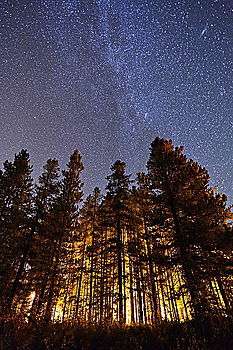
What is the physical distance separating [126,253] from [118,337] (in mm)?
10196

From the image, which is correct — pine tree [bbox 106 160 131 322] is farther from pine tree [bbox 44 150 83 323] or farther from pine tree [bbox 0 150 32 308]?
pine tree [bbox 0 150 32 308]

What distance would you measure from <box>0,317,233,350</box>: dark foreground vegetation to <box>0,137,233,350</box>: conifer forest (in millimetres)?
39

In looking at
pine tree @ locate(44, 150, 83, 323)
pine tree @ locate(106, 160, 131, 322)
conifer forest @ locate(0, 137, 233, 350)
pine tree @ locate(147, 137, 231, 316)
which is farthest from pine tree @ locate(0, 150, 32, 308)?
pine tree @ locate(147, 137, 231, 316)

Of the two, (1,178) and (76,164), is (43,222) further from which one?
(76,164)

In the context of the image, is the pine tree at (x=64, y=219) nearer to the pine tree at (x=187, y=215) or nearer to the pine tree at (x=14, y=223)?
the pine tree at (x=14, y=223)

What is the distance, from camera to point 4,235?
49.8 ft

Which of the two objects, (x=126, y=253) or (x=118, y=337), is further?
(x=126, y=253)

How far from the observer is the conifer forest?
6.72 meters

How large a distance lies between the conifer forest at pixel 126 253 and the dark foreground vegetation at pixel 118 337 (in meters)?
0.04

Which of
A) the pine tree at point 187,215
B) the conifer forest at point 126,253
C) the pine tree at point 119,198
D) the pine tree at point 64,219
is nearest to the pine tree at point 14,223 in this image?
the conifer forest at point 126,253

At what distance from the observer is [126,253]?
16344 millimetres

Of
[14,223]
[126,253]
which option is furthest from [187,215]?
[14,223]

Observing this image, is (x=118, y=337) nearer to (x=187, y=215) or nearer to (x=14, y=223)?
(x=187, y=215)

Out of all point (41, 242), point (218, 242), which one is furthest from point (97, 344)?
point (41, 242)
